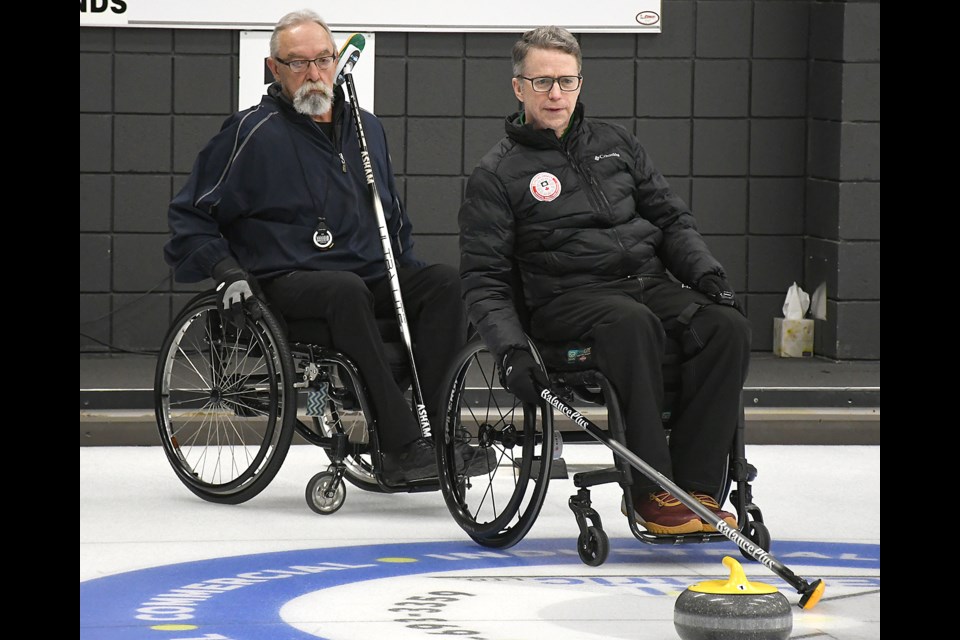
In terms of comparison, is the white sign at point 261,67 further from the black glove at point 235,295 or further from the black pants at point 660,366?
the black pants at point 660,366

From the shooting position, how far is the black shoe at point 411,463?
3.66 metres

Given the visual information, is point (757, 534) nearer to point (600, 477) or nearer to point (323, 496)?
point (600, 477)

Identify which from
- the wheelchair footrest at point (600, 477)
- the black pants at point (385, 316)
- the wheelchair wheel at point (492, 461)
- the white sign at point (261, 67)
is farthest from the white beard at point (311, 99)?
the white sign at point (261, 67)

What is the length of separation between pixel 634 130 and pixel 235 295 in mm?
2775

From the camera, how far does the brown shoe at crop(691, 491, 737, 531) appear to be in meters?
3.10

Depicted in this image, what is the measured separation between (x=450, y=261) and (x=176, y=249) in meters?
2.33

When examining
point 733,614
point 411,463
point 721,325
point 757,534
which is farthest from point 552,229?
point 733,614

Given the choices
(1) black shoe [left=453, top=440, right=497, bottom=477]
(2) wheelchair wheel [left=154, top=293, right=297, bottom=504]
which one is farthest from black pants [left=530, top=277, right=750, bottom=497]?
(2) wheelchair wheel [left=154, top=293, right=297, bottom=504]

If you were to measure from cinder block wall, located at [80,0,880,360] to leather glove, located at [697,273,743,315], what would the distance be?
8.65 ft

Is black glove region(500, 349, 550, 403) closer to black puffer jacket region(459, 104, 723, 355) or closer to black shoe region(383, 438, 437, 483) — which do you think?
black puffer jacket region(459, 104, 723, 355)

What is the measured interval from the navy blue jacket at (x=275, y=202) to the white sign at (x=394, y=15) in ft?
6.57

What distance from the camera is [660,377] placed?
10.3ft
